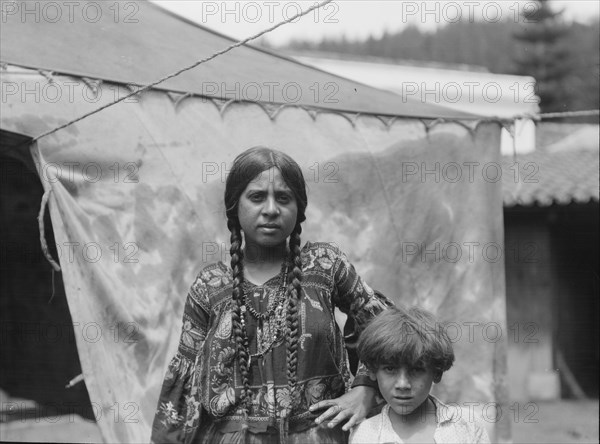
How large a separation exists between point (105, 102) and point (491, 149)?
1.92 m

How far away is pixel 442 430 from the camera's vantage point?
2098 mm

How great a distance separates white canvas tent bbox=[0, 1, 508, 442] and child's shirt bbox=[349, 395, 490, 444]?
1.43m

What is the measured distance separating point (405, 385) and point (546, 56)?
24712mm

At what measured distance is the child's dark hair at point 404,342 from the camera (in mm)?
2043

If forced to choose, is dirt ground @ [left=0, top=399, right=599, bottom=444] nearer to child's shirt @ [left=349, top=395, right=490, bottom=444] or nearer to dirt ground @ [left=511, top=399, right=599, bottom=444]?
dirt ground @ [left=511, top=399, right=599, bottom=444]

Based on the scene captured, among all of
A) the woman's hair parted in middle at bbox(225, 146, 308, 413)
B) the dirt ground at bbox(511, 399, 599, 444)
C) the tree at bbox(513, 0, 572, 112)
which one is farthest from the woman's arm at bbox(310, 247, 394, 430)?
the tree at bbox(513, 0, 572, 112)

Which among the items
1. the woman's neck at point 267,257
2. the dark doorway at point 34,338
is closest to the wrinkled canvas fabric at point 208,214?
the woman's neck at point 267,257

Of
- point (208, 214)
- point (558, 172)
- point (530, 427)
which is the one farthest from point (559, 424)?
point (208, 214)

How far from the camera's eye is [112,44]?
3781 mm

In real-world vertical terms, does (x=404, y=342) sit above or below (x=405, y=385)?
above

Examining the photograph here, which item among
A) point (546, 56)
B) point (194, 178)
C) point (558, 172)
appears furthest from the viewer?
point (546, 56)

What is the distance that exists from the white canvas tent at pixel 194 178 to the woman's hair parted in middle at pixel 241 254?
1.27 m

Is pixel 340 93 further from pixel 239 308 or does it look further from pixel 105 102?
pixel 239 308

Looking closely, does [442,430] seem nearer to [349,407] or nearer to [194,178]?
[349,407]
